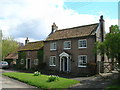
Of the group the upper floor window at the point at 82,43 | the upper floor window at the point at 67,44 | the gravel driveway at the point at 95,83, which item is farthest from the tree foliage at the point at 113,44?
the upper floor window at the point at 67,44

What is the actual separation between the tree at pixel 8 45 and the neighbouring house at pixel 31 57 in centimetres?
1899

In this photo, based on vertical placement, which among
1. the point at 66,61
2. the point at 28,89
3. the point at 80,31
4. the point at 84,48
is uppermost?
the point at 80,31

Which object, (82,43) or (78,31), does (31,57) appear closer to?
(78,31)

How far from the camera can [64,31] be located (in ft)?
109

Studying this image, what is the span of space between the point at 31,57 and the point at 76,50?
13.9 m

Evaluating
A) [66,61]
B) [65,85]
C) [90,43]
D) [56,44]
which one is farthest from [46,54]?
[65,85]

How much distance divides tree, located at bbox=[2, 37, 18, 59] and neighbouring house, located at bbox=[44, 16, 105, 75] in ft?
99.0

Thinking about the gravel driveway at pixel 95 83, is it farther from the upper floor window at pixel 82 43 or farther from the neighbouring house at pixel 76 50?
the upper floor window at pixel 82 43

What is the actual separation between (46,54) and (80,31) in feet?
29.2

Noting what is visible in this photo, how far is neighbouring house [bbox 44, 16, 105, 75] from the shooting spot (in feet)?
84.2

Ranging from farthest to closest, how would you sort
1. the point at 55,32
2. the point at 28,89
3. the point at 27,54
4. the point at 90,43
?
1. the point at 27,54
2. the point at 55,32
3. the point at 90,43
4. the point at 28,89

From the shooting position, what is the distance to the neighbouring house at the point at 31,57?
35.3m

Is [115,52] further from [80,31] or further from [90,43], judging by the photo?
[80,31]

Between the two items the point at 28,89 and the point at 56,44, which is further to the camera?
the point at 56,44
